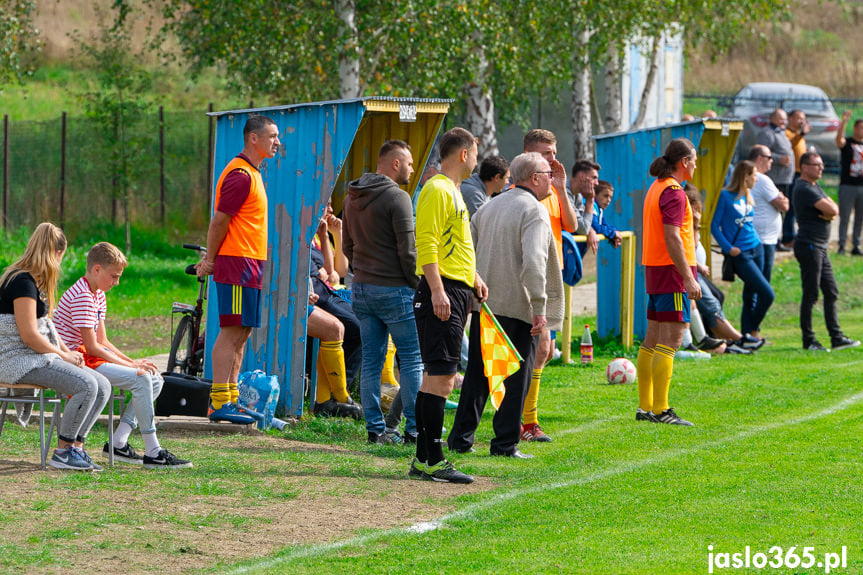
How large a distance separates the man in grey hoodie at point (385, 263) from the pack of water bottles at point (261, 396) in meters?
0.97

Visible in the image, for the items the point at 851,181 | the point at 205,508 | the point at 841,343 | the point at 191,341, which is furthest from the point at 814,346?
the point at 205,508

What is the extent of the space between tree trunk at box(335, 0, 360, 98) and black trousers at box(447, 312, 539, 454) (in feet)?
37.3

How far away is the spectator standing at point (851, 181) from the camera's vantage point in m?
20.4

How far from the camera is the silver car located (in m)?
26.1

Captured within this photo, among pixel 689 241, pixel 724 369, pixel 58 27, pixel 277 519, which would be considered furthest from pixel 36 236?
pixel 58 27

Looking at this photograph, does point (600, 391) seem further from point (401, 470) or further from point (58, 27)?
point (58, 27)

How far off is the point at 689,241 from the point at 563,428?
68.8 inches

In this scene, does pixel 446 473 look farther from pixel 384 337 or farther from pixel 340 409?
pixel 340 409

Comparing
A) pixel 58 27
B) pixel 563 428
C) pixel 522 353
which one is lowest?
pixel 563 428

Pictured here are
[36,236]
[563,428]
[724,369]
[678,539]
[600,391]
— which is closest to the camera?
[678,539]

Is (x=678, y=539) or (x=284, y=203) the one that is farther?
(x=284, y=203)

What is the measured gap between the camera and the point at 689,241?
31.6 feet

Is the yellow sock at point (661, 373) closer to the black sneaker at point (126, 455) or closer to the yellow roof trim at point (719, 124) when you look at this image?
the black sneaker at point (126, 455)

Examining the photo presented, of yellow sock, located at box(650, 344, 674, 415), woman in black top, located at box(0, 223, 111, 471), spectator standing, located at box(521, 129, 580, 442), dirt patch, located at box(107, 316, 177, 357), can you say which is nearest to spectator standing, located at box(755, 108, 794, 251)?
dirt patch, located at box(107, 316, 177, 357)
